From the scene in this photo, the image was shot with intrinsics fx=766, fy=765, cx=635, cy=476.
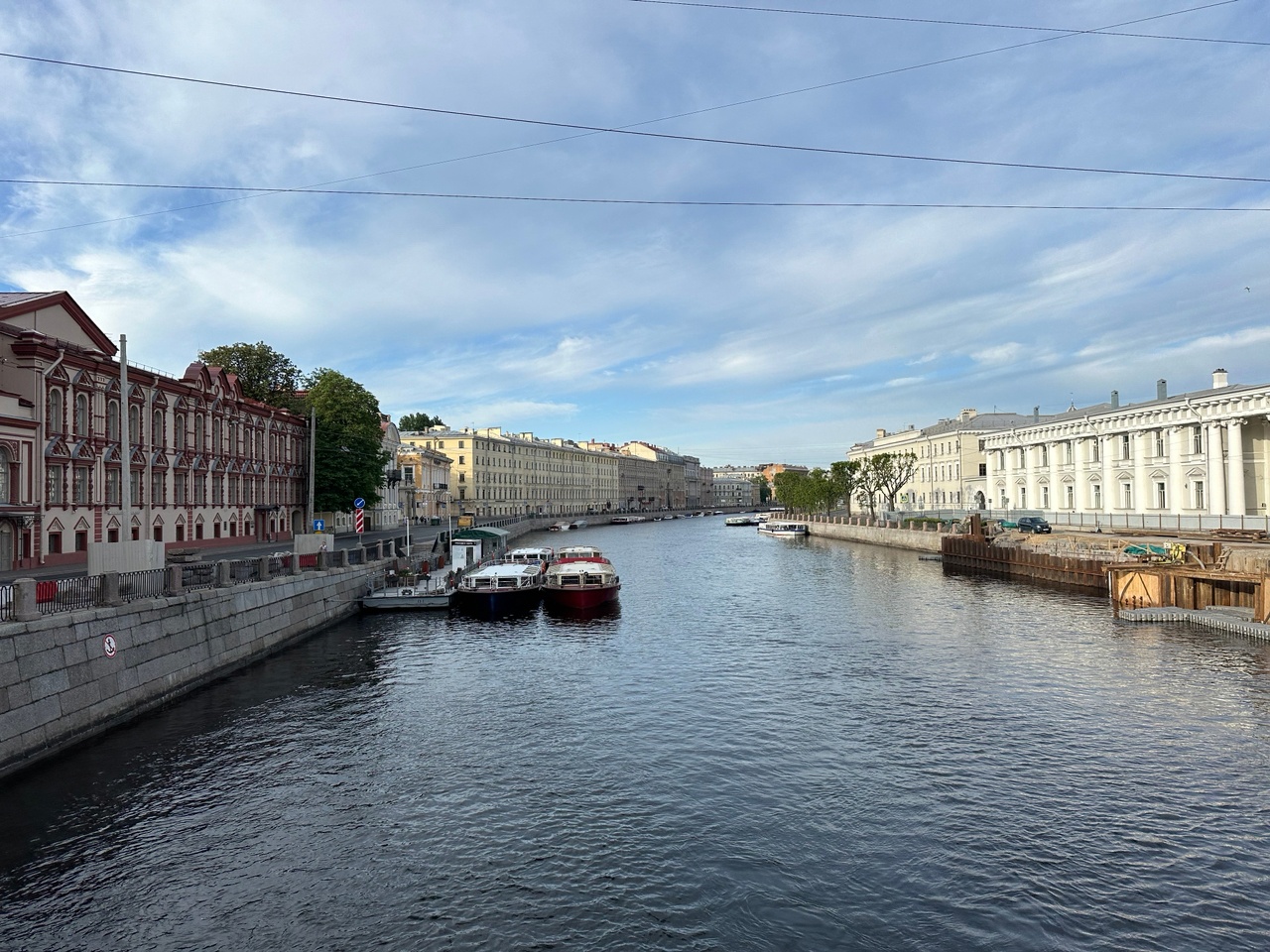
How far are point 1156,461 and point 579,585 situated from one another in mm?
51185

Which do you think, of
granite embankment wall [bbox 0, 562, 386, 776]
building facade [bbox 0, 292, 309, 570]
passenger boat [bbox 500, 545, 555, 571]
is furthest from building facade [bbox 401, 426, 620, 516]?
granite embankment wall [bbox 0, 562, 386, 776]

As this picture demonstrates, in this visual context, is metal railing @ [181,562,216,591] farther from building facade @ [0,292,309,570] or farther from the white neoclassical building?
the white neoclassical building

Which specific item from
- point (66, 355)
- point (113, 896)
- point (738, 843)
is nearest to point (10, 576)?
point (66, 355)

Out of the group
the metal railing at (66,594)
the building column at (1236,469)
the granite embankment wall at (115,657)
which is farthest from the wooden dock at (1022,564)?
the metal railing at (66,594)

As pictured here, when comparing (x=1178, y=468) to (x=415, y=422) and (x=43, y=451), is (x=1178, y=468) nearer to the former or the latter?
(x=43, y=451)

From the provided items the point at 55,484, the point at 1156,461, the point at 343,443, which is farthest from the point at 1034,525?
the point at 55,484

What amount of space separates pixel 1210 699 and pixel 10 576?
3970 centimetres

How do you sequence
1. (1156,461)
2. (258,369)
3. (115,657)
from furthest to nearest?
(258,369)
(1156,461)
(115,657)

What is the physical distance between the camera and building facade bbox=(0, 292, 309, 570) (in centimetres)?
3231

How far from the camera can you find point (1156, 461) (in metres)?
62.7

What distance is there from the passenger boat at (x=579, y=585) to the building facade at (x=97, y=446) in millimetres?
20262

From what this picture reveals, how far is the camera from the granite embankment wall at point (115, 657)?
52.5 feet

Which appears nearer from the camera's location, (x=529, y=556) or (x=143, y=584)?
(x=143, y=584)

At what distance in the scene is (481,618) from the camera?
39094 millimetres
